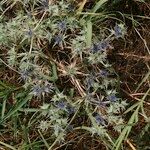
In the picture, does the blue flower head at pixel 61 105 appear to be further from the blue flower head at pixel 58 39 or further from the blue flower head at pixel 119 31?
the blue flower head at pixel 119 31

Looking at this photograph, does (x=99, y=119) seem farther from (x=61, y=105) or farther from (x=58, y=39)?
(x=58, y=39)

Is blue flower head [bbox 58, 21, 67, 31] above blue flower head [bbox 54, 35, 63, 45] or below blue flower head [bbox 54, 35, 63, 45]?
above

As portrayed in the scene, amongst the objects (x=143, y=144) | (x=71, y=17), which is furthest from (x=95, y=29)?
(x=143, y=144)

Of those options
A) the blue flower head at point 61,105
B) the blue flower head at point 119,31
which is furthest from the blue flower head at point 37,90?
the blue flower head at point 119,31

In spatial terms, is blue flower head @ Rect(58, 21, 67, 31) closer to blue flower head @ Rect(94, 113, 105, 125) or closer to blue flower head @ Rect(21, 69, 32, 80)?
blue flower head @ Rect(21, 69, 32, 80)

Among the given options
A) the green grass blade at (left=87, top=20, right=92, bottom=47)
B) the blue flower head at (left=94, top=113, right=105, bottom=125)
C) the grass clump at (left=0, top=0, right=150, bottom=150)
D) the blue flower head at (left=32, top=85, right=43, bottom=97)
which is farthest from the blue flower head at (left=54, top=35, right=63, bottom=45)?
the blue flower head at (left=94, top=113, right=105, bottom=125)

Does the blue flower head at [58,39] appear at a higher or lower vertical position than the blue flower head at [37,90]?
higher

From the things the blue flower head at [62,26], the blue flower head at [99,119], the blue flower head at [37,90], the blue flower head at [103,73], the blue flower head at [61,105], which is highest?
the blue flower head at [62,26]

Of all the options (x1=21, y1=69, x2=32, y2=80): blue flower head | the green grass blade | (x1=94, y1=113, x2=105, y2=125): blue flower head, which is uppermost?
the green grass blade

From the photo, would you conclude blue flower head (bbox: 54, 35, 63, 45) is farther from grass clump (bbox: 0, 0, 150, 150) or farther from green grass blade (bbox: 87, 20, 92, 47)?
green grass blade (bbox: 87, 20, 92, 47)

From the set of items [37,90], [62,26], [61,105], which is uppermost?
[62,26]

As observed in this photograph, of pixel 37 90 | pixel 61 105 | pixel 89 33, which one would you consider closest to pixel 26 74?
pixel 37 90
